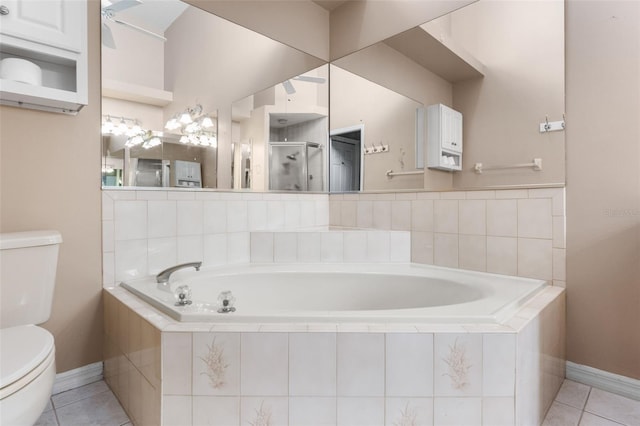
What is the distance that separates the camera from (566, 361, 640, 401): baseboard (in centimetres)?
159

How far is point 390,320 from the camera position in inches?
47.7

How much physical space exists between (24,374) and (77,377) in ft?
2.86

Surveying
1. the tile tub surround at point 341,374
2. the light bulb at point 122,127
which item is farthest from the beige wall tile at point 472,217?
the light bulb at point 122,127

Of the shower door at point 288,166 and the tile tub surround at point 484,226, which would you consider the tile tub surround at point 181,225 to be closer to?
the shower door at point 288,166

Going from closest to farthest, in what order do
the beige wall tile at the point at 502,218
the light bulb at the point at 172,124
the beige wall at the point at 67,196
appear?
the beige wall at the point at 67,196, the beige wall tile at the point at 502,218, the light bulb at the point at 172,124

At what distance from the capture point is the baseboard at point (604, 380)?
159 centimetres

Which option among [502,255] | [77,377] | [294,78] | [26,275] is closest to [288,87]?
[294,78]

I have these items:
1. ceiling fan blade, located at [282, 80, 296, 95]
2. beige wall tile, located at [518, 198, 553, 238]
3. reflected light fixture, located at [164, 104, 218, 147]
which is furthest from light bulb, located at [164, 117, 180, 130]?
beige wall tile, located at [518, 198, 553, 238]

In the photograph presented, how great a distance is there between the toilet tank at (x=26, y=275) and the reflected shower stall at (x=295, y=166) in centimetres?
144

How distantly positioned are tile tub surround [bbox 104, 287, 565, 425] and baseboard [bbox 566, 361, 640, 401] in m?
0.86

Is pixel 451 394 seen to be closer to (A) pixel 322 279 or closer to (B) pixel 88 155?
(A) pixel 322 279

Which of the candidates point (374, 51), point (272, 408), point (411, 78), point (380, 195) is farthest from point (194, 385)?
point (374, 51)

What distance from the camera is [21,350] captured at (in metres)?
1.10

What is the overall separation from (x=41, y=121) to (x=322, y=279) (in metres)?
1.62
